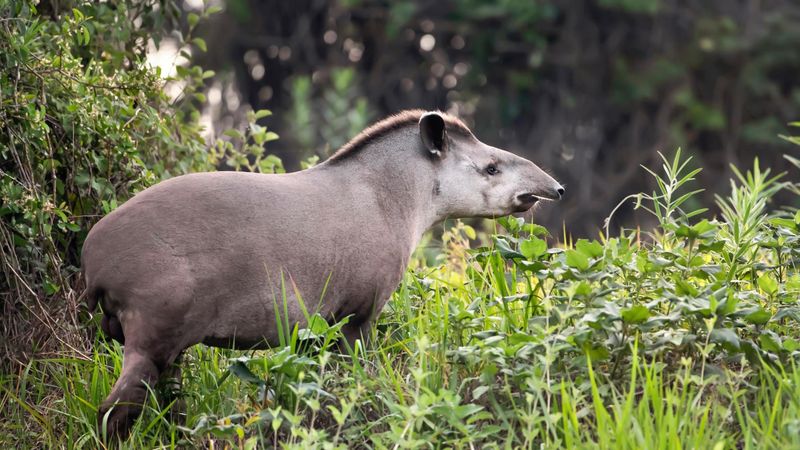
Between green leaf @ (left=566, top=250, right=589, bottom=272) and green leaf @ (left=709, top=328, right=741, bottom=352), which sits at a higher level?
green leaf @ (left=566, top=250, right=589, bottom=272)

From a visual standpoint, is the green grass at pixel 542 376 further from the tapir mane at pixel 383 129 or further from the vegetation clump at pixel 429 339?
the tapir mane at pixel 383 129

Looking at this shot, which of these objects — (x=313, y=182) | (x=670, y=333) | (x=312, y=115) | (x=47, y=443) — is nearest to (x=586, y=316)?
(x=670, y=333)

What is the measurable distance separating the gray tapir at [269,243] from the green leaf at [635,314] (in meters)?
1.09

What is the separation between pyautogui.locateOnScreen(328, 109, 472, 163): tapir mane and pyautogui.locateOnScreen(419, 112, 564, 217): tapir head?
0.06 ft

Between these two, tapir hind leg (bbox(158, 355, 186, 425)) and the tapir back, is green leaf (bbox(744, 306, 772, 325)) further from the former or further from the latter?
tapir hind leg (bbox(158, 355, 186, 425))

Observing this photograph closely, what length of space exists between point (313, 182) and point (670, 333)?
1.54 metres

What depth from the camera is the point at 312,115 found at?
14.6 metres

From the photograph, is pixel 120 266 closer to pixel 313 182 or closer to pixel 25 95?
pixel 313 182

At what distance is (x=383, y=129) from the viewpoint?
5.20 m

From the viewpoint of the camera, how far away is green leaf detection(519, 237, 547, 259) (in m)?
4.75

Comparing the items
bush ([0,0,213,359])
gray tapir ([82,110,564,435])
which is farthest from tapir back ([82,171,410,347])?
bush ([0,0,213,359])

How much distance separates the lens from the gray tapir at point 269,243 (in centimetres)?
425

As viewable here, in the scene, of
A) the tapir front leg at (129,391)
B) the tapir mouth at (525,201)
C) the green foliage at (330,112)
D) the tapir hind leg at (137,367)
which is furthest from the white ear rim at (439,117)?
the green foliage at (330,112)

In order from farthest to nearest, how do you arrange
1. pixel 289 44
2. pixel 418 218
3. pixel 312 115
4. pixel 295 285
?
pixel 289 44 < pixel 312 115 < pixel 418 218 < pixel 295 285
